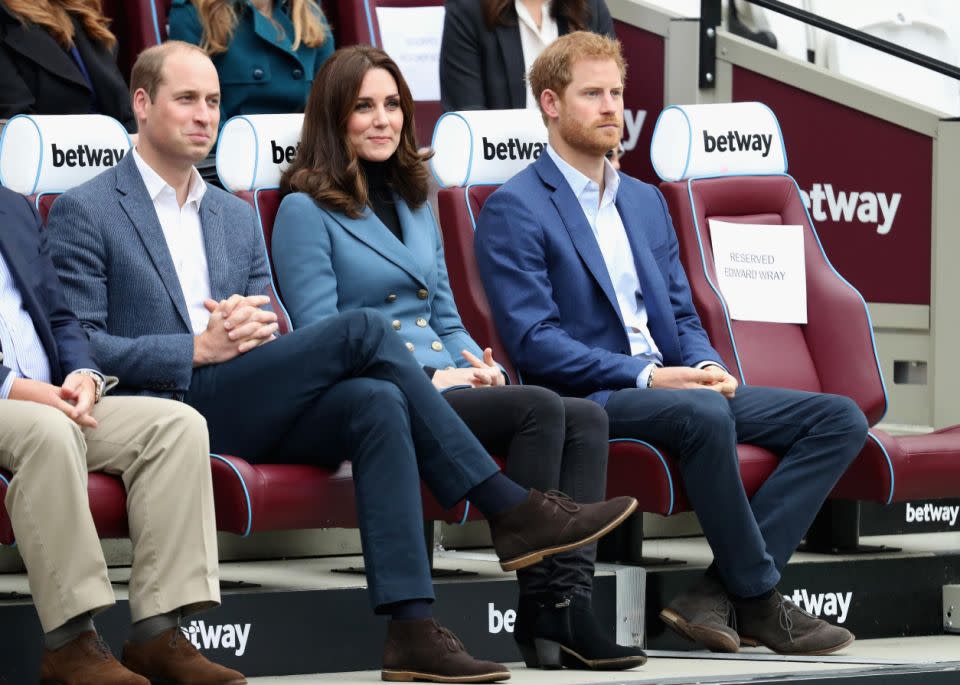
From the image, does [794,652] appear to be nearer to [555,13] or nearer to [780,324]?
[780,324]

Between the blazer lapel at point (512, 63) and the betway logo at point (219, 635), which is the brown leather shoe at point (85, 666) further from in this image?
the blazer lapel at point (512, 63)

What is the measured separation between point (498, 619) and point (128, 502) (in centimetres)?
94

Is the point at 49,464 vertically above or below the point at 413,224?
below

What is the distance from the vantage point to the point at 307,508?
3.42 meters

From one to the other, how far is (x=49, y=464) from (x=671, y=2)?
138 inches

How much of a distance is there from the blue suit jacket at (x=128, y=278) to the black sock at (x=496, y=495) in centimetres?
60

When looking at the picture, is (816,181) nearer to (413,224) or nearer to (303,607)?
(413,224)

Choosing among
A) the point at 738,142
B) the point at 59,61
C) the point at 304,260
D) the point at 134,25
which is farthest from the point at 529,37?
the point at 304,260

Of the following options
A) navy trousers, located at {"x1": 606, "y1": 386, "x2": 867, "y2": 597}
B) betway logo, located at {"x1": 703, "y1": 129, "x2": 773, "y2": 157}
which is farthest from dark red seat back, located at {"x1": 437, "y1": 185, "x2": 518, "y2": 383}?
betway logo, located at {"x1": 703, "y1": 129, "x2": 773, "y2": 157}

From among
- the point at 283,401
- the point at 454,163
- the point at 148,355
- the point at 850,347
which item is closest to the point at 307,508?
the point at 283,401

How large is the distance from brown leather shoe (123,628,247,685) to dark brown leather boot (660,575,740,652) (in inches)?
43.6

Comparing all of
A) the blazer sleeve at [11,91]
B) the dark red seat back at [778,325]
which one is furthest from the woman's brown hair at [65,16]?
the dark red seat back at [778,325]

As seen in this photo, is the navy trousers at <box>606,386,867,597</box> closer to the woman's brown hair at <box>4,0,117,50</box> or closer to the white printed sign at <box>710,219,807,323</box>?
the white printed sign at <box>710,219,807,323</box>

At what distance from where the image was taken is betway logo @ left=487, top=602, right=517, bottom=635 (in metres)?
3.78
